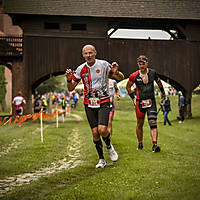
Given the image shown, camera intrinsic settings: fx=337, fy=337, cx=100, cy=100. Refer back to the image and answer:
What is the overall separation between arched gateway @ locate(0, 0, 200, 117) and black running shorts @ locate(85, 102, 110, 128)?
16.4 metres

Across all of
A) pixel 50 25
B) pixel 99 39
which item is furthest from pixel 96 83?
pixel 50 25

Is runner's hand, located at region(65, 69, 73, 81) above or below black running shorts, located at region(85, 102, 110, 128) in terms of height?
above

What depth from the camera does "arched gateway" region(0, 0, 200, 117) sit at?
2266 cm

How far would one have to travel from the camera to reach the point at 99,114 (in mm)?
6594

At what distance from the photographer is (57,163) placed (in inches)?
304

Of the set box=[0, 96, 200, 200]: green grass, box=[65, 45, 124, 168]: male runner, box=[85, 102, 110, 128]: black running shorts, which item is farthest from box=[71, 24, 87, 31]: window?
box=[85, 102, 110, 128]: black running shorts

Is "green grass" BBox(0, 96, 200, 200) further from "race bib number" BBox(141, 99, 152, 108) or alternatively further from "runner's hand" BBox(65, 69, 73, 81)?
"runner's hand" BBox(65, 69, 73, 81)

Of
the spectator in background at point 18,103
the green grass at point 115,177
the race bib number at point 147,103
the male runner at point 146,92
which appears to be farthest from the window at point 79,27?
the race bib number at point 147,103

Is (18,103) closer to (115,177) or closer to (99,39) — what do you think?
(99,39)

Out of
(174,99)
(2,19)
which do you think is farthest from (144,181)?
(2,19)

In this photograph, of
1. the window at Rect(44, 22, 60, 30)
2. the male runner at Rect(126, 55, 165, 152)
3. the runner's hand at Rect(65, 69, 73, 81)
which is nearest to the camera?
the runner's hand at Rect(65, 69, 73, 81)

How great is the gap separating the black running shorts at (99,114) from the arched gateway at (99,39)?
1644 centimetres

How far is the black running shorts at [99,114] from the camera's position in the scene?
658cm

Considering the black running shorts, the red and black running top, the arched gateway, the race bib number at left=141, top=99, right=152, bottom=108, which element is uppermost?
the arched gateway
